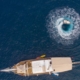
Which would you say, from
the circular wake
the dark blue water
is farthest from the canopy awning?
the circular wake

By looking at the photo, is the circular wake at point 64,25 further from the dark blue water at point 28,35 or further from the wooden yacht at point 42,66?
the wooden yacht at point 42,66

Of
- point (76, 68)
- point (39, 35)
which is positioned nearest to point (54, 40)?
point (39, 35)

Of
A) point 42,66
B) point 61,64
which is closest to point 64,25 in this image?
point 61,64

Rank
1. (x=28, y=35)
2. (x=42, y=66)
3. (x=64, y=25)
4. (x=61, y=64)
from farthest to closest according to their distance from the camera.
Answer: (x=64, y=25), (x=28, y=35), (x=61, y=64), (x=42, y=66)

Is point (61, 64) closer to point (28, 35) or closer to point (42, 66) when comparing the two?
point (42, 66)

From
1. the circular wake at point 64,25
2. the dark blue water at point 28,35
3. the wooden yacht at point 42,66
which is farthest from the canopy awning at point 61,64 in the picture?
the circular wake at point 64,25
